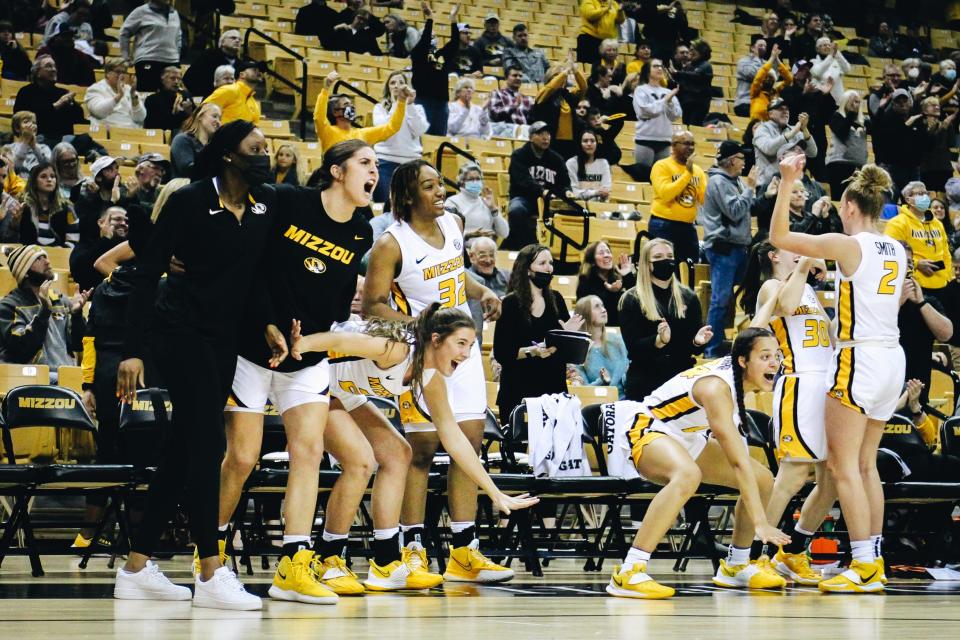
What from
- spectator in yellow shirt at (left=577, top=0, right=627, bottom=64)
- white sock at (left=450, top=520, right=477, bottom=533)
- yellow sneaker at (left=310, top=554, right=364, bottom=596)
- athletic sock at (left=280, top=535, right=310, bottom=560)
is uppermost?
spectator in yellow shirt at (left=577, top=0, right=627, bottom=64)

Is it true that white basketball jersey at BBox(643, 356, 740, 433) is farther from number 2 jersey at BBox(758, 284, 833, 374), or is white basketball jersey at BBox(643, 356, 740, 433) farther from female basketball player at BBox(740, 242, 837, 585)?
number 2 jersey at BBox(758, 284, 833, 374)

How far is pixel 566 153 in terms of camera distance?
13.3 m

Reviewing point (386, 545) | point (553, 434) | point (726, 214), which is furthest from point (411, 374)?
point (726, 214)

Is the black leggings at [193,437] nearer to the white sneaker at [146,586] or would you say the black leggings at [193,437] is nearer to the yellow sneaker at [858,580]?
the white sneaker at [146,586]

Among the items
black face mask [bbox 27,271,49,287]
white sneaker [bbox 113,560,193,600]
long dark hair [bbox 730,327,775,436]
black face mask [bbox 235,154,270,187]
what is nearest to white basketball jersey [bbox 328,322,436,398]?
black face mask [bbox 235,154,270,187]

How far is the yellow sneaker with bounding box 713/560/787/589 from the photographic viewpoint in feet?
20.1

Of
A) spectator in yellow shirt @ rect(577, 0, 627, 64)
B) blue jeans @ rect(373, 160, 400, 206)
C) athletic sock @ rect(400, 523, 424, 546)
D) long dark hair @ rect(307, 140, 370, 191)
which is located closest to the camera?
long dark hair @ rect(307, 140, 370, 191)

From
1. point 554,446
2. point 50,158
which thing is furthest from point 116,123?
point 554,446

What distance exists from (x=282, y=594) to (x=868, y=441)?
2.94 metres

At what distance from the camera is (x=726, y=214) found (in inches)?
434

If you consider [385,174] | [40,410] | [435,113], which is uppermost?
[435,113]

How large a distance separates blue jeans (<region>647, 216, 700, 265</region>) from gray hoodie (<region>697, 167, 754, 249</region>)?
0.13 metres

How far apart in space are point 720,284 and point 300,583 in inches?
259

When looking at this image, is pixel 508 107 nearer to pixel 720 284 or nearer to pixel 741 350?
pixel 720 284
